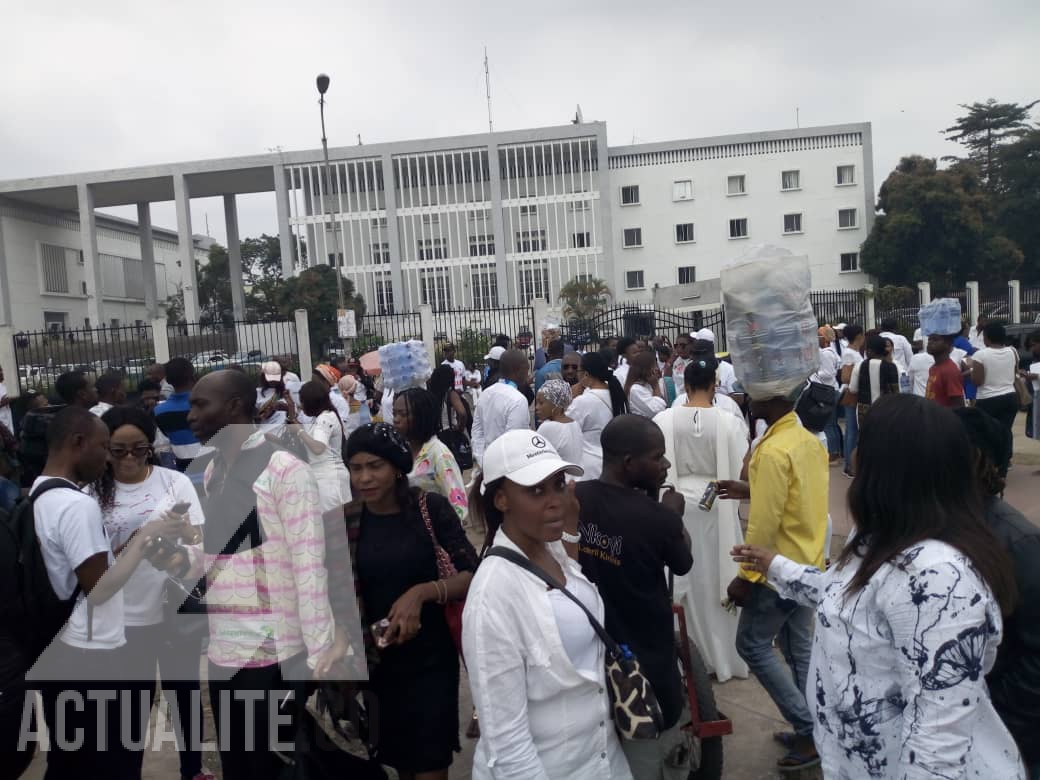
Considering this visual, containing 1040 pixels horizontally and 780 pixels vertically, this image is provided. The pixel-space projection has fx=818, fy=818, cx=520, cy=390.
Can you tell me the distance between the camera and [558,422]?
17.6ft

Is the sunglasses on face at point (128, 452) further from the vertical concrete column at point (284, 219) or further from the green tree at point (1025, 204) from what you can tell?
the green tree at point (1025, 204)

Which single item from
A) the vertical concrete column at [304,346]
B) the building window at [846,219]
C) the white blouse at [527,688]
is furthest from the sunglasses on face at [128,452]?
the building window at [846,219]

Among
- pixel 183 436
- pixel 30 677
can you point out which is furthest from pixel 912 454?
pixel 183 436

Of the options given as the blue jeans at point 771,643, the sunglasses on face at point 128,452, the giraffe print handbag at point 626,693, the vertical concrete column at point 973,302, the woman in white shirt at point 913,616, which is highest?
the vertical concrete column at point 973,302

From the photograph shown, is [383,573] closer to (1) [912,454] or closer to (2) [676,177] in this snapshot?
(1) [912,454]

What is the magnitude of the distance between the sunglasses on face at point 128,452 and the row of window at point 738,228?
40326mm

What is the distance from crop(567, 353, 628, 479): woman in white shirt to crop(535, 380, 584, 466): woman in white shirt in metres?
0.37

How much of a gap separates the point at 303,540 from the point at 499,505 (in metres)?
0.81

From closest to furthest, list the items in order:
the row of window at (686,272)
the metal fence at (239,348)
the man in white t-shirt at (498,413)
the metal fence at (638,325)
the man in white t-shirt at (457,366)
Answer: the man in white t-shirt at (498,413), the man in white t-shirt at (457,366), the metal fence at (239,348), the metal fence at (638,325), the row of window at (686,272)

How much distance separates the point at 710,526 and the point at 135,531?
309 centimetres

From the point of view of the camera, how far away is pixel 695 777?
3385 millimetres

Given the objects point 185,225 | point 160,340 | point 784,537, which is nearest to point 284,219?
point 185,225

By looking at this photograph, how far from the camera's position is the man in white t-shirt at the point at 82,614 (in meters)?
2.99

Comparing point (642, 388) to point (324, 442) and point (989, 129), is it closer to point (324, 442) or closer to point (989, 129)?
point (324, 442)
